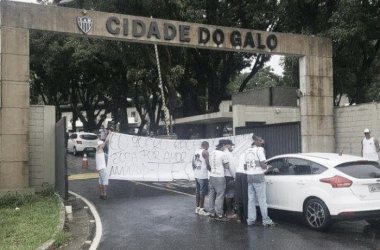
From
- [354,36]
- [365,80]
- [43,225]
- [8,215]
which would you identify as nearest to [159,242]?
[43,225]

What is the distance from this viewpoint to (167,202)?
12016 mm

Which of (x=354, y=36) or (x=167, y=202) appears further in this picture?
(x=354, y=36)

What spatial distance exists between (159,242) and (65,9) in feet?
26.4

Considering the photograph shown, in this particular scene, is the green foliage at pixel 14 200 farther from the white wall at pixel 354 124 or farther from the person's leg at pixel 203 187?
the white wall at pixel 354 124

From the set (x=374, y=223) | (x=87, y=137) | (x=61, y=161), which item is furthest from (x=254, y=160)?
(x=87, y=137)

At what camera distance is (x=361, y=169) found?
27.8 feet

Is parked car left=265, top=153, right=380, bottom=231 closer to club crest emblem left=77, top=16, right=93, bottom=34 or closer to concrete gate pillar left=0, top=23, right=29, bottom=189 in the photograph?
concrete gate pillar left=0, top=23, right=29, bottom=189

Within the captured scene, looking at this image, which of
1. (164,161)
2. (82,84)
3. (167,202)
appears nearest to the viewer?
(167,202)

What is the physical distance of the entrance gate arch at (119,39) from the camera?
1206cm

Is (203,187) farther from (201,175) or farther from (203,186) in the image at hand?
(201,175)

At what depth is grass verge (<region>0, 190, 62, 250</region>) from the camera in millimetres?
7500

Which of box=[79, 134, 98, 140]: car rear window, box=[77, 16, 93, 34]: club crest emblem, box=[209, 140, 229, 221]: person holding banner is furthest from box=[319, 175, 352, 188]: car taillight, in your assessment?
box=[79, 134, 98, 140]: car rear window

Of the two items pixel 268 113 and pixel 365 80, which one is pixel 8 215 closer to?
pixel 268 113

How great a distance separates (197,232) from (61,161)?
5.34 m
